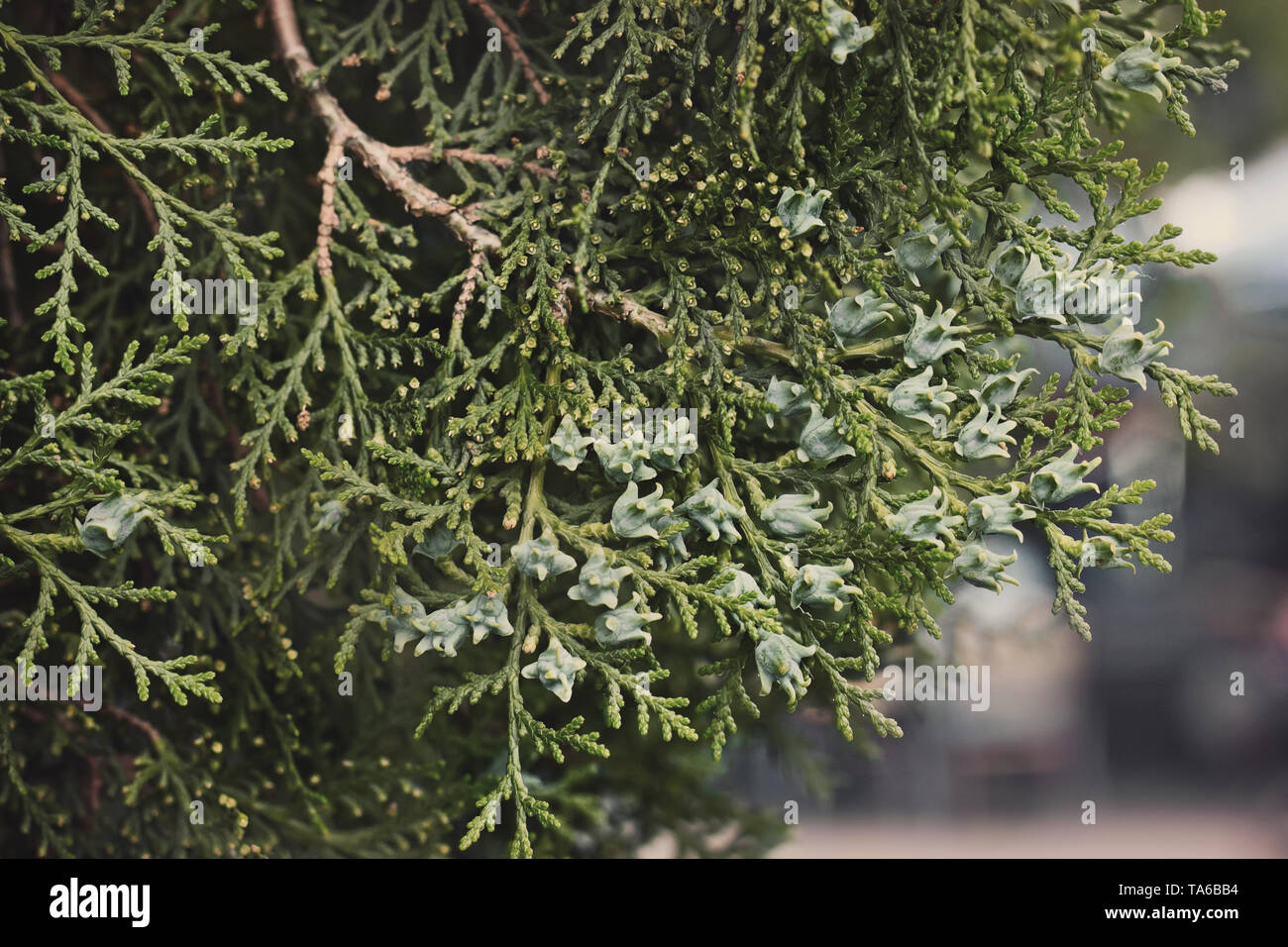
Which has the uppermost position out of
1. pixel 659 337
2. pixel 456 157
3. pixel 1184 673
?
pixel 456 157

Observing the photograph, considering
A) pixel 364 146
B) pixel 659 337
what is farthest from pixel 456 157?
pixel 659 337

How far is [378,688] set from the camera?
154 centimetres

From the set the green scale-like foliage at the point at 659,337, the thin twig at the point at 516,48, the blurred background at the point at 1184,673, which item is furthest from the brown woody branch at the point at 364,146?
the blurred background at the point at 1184,673

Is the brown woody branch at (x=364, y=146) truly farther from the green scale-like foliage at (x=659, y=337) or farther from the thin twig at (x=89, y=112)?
the thin twig at (x=89, y=112)

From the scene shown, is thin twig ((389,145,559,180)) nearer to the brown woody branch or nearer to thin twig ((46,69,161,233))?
the brown woody branch

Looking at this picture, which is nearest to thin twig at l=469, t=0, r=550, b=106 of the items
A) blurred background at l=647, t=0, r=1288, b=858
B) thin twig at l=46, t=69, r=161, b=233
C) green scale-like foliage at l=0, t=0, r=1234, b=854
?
green scale-like foliage at l=0, t=0, r=1234, b=854

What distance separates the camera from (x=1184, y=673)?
5.78m

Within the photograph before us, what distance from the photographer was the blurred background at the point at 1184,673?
14.6 ft

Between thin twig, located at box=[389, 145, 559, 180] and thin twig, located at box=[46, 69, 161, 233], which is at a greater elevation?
thin twig, located at box=[46, 69, 161, 233]

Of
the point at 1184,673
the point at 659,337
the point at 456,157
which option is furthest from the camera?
the point at 1184,673

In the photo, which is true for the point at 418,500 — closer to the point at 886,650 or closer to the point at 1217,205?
the point at 886,650

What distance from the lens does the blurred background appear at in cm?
446

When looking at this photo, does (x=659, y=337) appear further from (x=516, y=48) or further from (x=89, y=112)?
(x=89, y=112)
